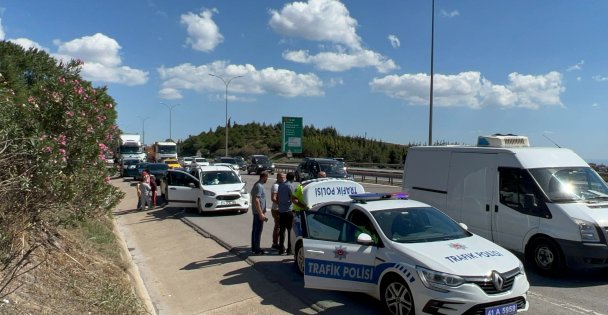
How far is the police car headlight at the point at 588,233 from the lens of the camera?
7324mm

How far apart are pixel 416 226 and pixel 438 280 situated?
4.19ft

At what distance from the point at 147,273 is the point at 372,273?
4901mm

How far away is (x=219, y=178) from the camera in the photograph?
1741 centimetres

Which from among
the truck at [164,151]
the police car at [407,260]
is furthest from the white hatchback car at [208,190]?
the truck at [164,151]

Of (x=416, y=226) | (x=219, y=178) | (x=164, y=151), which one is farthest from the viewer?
(x=164, y=151)

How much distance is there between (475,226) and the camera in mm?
9203

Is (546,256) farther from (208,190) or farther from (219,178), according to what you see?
(219,178)

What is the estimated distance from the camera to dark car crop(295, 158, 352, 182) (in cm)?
→ 2672

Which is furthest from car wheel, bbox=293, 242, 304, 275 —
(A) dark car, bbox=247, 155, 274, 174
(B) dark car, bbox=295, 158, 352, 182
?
(A) dark car, bbox=247, 155, 274, 174

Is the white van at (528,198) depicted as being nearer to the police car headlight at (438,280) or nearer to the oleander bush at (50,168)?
the police car headlight at (438,280)

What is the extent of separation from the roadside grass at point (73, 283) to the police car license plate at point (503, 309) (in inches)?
154

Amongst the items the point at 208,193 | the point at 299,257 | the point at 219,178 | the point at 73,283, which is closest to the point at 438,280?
the point at 299,257

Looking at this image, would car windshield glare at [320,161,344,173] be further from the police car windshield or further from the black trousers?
the police car windshield

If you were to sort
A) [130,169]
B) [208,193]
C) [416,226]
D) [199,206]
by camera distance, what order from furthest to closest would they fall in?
[130,169]
[199,206]
[208,193]
[416,226]
